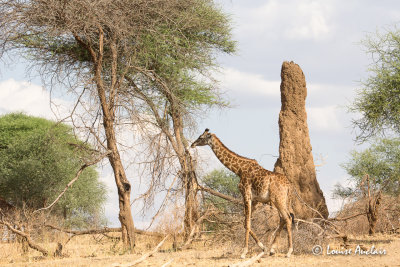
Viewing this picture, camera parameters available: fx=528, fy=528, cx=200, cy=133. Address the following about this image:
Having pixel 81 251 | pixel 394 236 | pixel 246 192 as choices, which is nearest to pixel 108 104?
pixel 81 251

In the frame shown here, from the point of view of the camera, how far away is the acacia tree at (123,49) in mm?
12391

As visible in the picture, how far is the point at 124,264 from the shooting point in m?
9.18

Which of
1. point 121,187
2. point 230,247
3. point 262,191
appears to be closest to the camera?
point 262,191

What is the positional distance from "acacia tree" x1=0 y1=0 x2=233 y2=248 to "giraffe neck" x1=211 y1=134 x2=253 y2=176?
89.3 inches

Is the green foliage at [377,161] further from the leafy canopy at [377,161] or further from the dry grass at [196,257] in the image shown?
the dry grass at [196,257]

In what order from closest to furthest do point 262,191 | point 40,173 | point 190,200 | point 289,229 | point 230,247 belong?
point 289,229
point 262,191
point 230,247
point 190,200
point 40,173

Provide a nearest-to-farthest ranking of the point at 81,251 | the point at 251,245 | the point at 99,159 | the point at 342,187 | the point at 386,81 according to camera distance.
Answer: the point at 251,245, the point at 99,159, the point at 81,251, the point at 386,81, the point at 342,187

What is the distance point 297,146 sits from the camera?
13.3 metres

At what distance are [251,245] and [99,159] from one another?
4155mm

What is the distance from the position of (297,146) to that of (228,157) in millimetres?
3515

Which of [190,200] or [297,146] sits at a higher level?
[297,146]

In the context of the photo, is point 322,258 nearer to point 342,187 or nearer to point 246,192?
point 246,192

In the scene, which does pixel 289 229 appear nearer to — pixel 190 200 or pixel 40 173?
pixel 190 200

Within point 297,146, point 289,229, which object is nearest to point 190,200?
point 297,146
